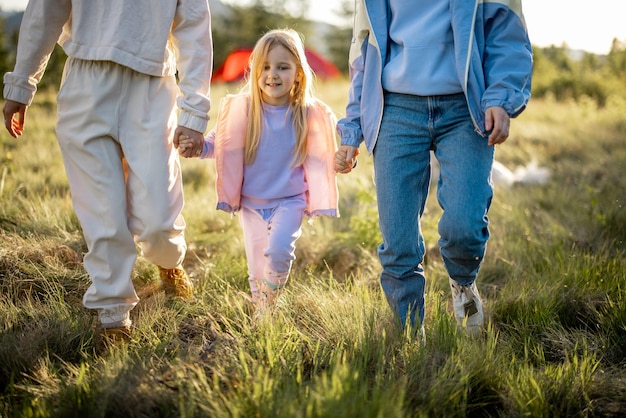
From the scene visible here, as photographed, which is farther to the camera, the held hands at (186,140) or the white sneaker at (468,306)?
the held hands at (186,140)

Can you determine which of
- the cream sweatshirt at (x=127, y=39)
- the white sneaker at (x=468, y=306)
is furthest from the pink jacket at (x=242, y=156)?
the white sneaker at (x=468, y=306)

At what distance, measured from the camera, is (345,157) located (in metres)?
2.72

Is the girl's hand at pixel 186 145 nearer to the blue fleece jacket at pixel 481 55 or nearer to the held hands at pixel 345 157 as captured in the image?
the held hands at pixel 345 157

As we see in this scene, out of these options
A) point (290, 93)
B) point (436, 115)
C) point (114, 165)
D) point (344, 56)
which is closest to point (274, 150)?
point (290, 93)

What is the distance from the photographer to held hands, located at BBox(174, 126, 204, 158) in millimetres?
2803

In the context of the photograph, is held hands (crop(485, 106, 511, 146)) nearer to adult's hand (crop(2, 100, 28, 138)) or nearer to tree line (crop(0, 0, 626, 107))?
tree line (crop(0, 0, 626, 107))

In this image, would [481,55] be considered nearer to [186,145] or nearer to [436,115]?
[436,115]

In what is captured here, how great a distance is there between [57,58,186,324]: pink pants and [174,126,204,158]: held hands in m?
0.06

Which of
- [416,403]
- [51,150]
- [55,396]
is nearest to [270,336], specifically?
[416,403]

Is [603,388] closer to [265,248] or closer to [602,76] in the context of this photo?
[265,248]

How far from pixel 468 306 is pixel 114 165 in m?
1.82

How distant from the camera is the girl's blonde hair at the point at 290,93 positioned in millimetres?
3207

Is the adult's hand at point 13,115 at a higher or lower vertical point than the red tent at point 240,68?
lower

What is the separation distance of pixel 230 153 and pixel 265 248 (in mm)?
573
